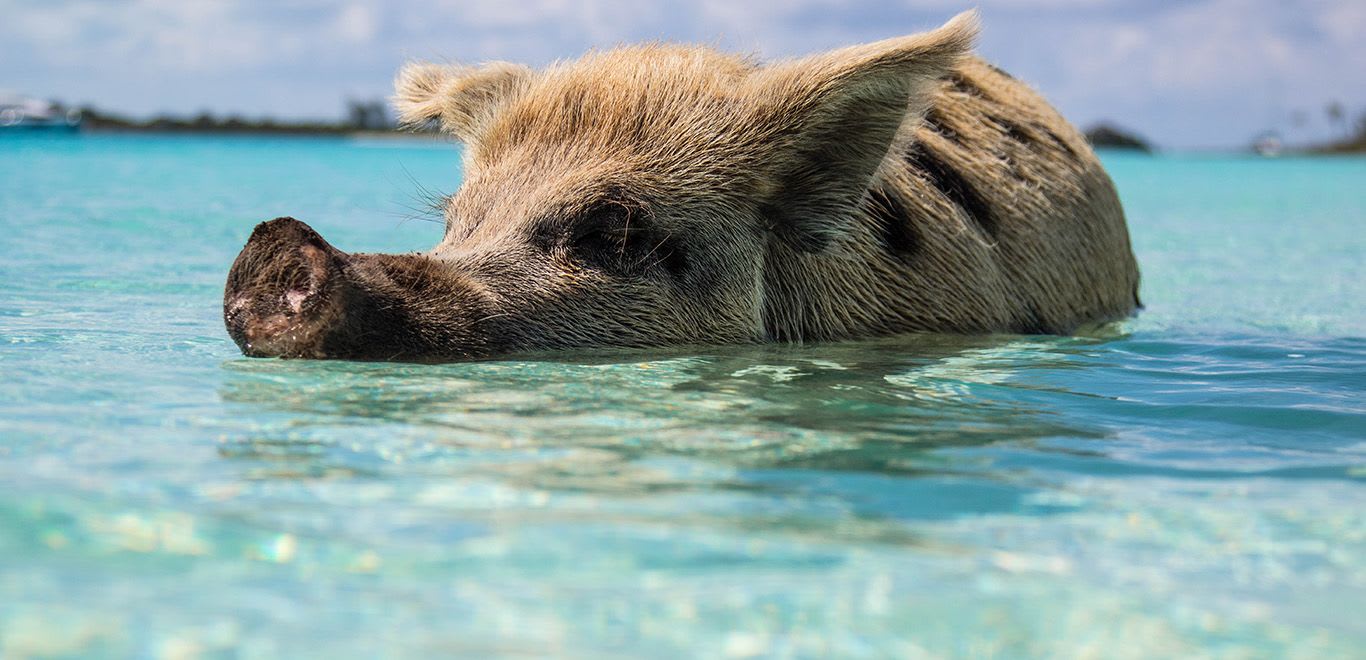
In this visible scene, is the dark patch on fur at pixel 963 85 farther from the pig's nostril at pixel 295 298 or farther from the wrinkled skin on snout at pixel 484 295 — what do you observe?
the pig's nostril at pixel 295 298

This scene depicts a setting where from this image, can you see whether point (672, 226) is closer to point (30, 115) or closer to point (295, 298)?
point (295, 298)

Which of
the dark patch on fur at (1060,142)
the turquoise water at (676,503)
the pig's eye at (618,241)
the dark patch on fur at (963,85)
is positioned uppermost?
the dark patch on fur at (963,85)

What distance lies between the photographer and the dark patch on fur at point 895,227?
22.9 ft

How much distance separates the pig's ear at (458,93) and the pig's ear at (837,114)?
1332 mm

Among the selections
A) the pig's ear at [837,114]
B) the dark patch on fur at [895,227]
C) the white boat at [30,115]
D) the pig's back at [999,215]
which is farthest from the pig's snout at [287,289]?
the white boat at [30,115]

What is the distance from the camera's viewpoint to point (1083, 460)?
4.19 m

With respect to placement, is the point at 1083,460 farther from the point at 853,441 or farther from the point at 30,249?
the point at 30,249

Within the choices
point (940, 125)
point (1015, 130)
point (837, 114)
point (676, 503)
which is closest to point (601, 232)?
point (837, 114)

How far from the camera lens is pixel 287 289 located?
5.11m

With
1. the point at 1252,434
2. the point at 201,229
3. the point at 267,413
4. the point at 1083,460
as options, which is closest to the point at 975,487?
the point at 1083,460

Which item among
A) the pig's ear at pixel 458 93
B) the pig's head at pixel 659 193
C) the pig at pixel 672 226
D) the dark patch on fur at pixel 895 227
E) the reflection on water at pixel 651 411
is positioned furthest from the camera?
the pig's ear at pixel 458 93

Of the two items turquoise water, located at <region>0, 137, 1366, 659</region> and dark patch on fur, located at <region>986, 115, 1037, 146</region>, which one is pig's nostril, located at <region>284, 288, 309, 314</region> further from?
dark patch on fur, located at <region>986, 115, 1037, 146</region>

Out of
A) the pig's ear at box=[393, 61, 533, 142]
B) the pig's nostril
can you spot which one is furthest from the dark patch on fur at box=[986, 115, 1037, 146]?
the pig's nostril

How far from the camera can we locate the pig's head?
19.3 ft
